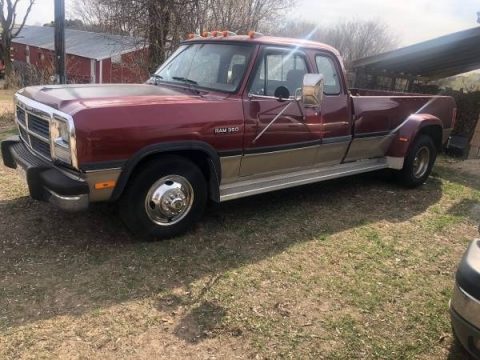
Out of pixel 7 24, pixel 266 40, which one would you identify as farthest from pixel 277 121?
pixel 7 24

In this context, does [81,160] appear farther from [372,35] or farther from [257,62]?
[372,35]

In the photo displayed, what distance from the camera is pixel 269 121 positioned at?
4.79 meters

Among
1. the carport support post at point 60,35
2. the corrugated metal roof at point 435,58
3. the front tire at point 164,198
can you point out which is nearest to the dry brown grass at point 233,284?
the front tire at point 164,198

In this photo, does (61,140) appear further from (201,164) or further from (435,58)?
(435,58)

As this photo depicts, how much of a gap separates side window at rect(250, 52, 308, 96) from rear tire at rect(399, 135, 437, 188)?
8.06 feet

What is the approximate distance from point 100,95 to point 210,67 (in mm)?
1322

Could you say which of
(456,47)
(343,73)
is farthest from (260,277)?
(456,47)

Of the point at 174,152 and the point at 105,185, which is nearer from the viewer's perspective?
the point at 105,185

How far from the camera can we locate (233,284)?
12.6 ft

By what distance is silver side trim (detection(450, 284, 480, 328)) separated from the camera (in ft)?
8.70

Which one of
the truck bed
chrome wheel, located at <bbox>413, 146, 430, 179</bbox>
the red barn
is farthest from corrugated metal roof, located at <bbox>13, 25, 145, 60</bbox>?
chrome wheel, located at <bbox>413, 146, 430, 179</bbox>

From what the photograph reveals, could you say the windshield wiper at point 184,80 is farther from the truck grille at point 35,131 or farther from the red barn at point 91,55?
the red barn at point 91,55

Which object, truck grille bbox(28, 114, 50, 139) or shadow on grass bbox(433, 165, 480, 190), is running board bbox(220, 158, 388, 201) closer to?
truck grille bbox(28, 114, 50, 139)

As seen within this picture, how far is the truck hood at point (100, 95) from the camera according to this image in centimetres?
384
